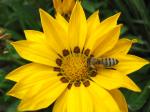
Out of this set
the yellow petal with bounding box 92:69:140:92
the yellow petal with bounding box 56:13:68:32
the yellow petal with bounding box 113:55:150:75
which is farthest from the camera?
the yellow petal with bounding box 56:13:68:32

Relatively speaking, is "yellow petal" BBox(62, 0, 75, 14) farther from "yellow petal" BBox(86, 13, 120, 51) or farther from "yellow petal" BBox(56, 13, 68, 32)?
"yellow petal" BBox(86, 13, 120, 51)

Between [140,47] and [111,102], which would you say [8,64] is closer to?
[140,47]

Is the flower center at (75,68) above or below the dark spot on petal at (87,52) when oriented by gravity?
below

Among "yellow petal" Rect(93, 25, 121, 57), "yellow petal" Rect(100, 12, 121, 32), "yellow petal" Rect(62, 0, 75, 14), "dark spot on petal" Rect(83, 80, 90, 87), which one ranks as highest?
"yellow petal" Rect(62, 0, 75, 14)

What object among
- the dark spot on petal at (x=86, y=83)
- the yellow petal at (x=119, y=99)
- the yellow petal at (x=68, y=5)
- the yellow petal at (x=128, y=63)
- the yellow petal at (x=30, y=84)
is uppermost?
the yellow petal at (x=68, y=5)

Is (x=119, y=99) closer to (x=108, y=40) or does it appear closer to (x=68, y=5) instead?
(x=108, y=40)

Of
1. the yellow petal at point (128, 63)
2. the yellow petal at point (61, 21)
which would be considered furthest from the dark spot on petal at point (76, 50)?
the yellow petal at point (128, 63)

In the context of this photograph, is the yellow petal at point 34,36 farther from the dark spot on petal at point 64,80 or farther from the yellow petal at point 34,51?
the dark spot on petal at point 64,80

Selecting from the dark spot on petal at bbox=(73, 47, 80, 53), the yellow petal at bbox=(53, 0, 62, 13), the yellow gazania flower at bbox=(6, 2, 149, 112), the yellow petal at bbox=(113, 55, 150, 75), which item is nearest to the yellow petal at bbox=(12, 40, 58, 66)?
the yellow gazania flower at bbox=(6, 2, 149, 112)
